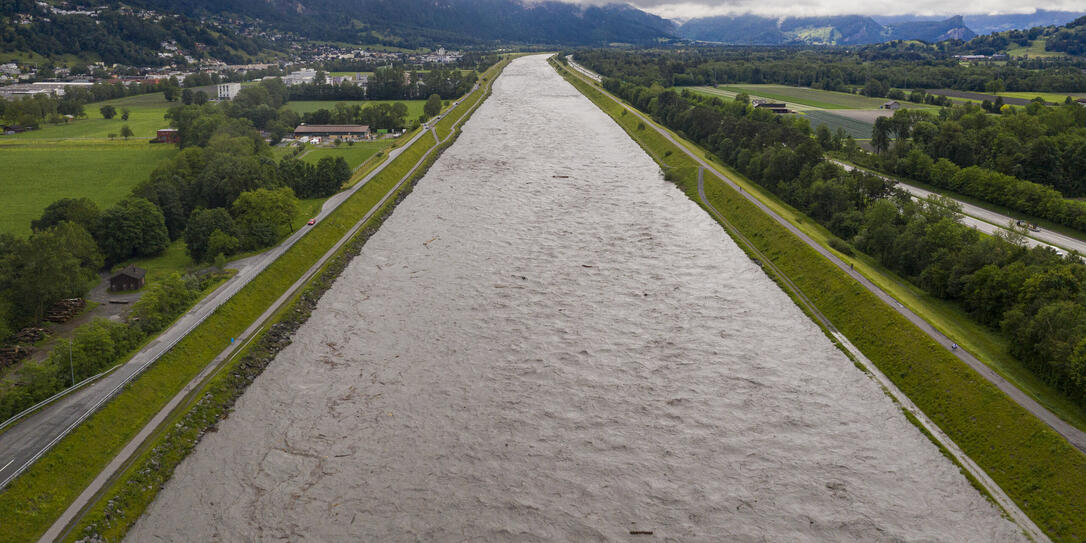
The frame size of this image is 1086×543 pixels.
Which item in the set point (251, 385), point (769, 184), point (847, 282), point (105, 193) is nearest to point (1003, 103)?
point (769, 184)

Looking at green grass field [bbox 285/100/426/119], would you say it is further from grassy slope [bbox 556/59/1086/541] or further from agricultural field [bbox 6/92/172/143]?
grassy slope [bbox 556/59/1086/541]

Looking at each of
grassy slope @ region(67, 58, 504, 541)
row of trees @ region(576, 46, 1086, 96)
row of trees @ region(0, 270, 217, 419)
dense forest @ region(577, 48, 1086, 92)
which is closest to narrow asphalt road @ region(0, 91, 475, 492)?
row of trees @ region(0, 270, 217, 419)

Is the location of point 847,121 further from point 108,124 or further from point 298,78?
point 298,78

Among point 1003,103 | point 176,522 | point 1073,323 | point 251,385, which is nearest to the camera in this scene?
point 176,522

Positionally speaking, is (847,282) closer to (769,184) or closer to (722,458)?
(722,458)

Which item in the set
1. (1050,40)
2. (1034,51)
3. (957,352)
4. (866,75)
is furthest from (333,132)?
(1050,40)

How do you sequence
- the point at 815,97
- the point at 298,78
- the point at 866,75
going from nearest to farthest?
1. the point at 815,97
2. the point at 298,78
3. the point at 866,75
